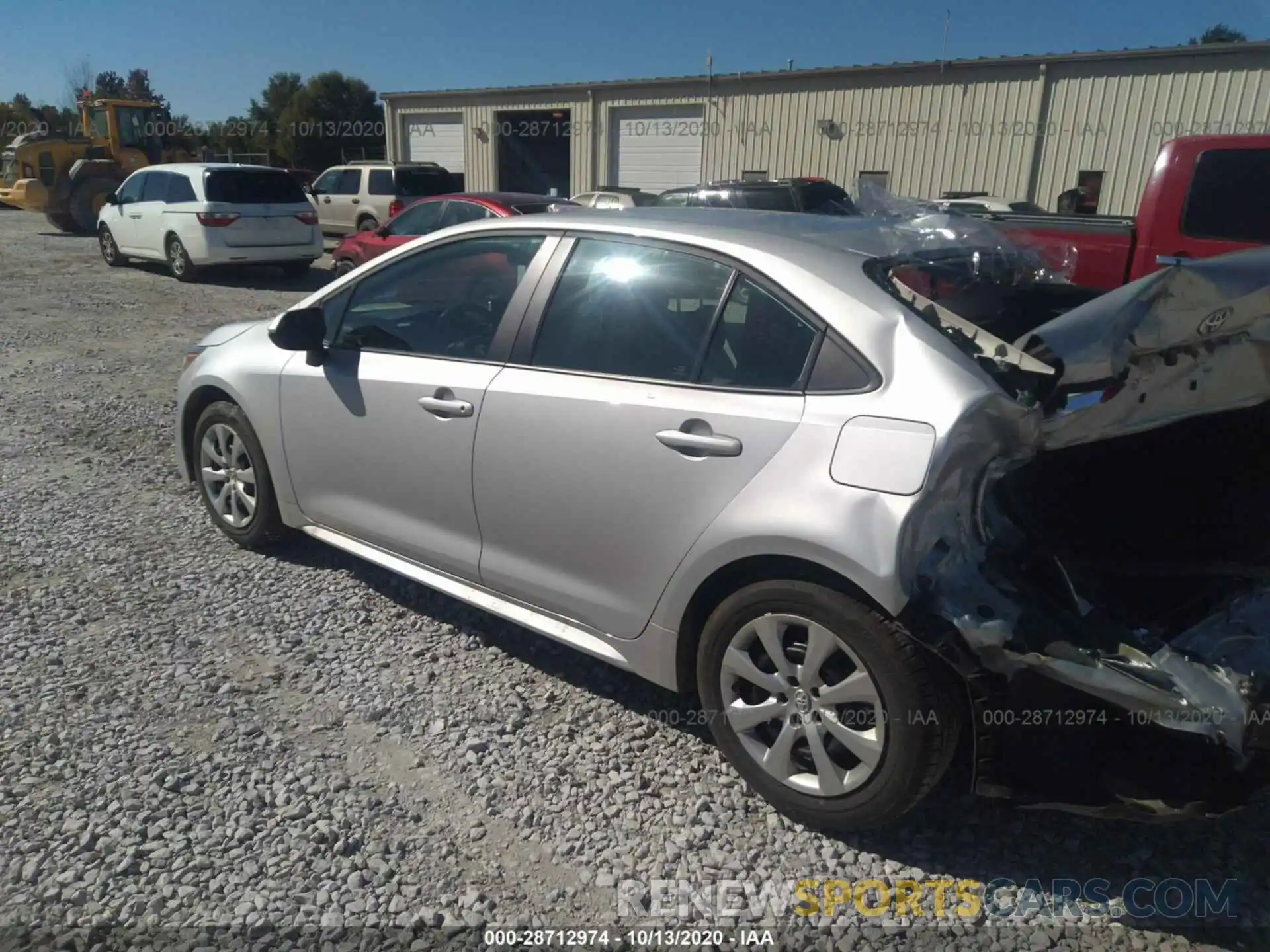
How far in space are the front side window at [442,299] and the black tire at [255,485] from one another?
75cm

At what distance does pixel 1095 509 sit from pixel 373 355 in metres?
2.64

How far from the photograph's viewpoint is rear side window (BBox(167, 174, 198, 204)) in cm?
1372

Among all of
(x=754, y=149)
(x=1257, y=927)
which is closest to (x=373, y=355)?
(x=1257, y=927)

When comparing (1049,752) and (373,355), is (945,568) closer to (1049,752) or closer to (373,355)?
(1049,752)

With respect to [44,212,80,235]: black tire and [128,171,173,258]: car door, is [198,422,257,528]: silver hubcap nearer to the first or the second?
[128,171,173,258]: car door

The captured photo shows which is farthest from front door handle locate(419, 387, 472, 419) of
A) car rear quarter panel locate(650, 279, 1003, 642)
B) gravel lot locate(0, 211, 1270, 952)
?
car rear quarter panel locate(650, 279, 1003, 642)

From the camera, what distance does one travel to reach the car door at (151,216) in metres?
14.3

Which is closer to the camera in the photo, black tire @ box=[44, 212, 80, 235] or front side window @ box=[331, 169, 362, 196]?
front side window @ box=[331, 169, 362, 196]

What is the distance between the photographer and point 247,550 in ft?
14.5

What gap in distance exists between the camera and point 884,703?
2367 mm

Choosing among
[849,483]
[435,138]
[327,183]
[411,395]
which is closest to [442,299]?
[411,395]

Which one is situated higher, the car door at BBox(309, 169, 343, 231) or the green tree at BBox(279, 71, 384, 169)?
the green tree at BBox(279, 71, 384, 169)

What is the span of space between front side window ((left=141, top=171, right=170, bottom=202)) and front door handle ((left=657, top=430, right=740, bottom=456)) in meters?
14.3

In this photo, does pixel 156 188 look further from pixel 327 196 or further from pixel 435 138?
pixel 435 138
